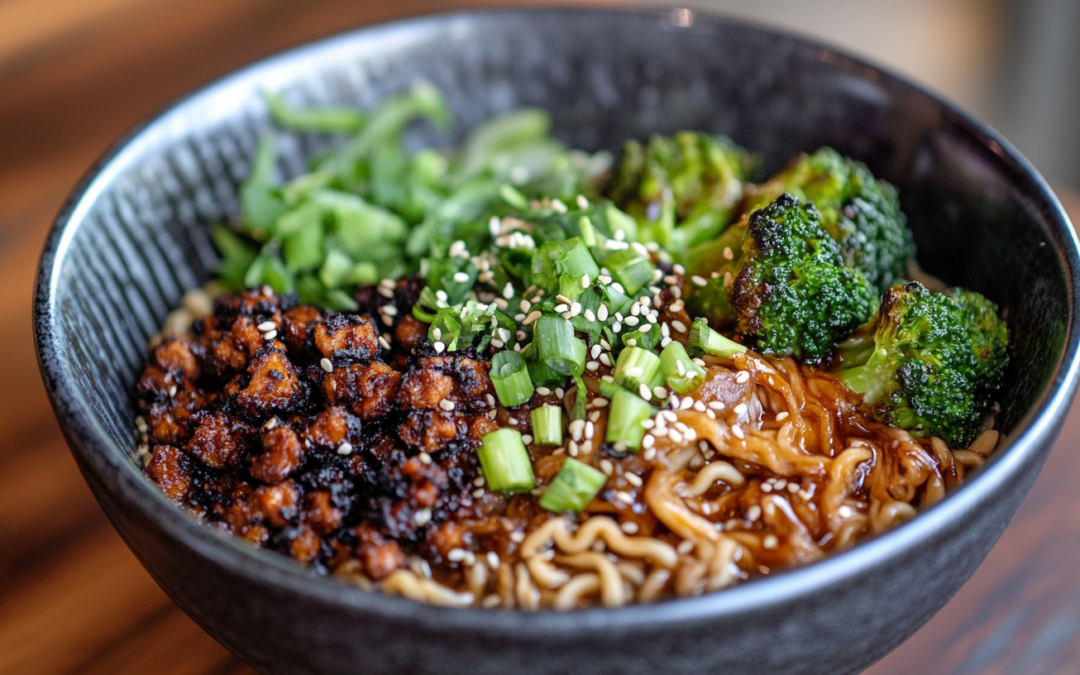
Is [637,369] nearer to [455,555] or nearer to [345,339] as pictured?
[455,555]

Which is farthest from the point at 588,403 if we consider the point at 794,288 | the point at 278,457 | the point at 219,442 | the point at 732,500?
the point at 219,442

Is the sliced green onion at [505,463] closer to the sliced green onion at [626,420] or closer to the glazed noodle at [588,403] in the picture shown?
the glazed noodle at [588,403]

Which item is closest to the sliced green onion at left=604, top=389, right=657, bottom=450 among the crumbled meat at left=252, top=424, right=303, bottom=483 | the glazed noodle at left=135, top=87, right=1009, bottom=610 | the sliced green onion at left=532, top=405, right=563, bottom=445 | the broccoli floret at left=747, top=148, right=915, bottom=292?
the glazed noodle at left=135, top=87, right=1009, bottom=610

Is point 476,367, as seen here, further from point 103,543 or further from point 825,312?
point 103,543

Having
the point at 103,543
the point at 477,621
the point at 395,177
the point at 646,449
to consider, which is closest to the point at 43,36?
the point at 395,177

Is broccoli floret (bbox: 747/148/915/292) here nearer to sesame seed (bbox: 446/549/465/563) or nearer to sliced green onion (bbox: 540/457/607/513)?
sliced green onion (bbox: 540/457/607/513)
